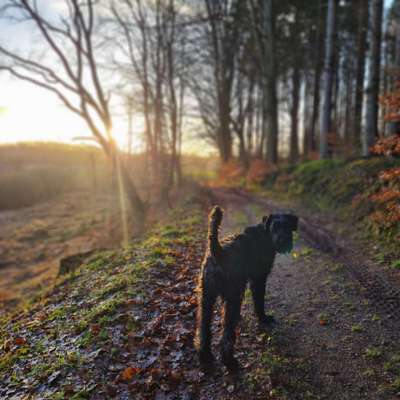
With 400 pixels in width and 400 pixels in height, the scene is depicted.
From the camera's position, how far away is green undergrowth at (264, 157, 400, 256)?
830cm

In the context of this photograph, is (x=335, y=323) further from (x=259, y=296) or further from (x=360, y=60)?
(x=360, y=60)

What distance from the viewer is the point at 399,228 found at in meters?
7.44

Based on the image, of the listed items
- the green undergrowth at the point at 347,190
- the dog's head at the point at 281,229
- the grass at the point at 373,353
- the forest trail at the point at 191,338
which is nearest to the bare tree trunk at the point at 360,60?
the green undergrowth at the point at 347,190

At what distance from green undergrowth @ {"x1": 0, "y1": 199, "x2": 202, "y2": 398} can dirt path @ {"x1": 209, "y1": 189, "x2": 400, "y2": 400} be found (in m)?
2.18

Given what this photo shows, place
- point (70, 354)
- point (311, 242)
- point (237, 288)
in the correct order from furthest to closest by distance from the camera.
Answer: point (311, 242) < point (70, 354) < point (237, 288)

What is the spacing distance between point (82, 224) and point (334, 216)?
17816mm

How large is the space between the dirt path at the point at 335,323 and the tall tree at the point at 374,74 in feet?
19.0

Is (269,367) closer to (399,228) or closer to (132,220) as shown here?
(399,228)

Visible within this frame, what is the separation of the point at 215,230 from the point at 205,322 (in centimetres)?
117

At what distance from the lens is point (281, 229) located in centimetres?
450

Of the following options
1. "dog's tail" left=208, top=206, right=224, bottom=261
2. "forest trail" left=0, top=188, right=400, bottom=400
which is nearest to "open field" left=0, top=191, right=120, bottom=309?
"forest trail" left=0, top=188, right=400, bottom=400

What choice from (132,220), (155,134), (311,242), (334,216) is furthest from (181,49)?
(311,242)

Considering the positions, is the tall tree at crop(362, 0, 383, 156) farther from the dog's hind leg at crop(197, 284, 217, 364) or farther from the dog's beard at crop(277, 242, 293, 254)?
the dog's hind leg at crop(197, 284, 217, 364)

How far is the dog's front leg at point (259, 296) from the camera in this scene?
4.93m
